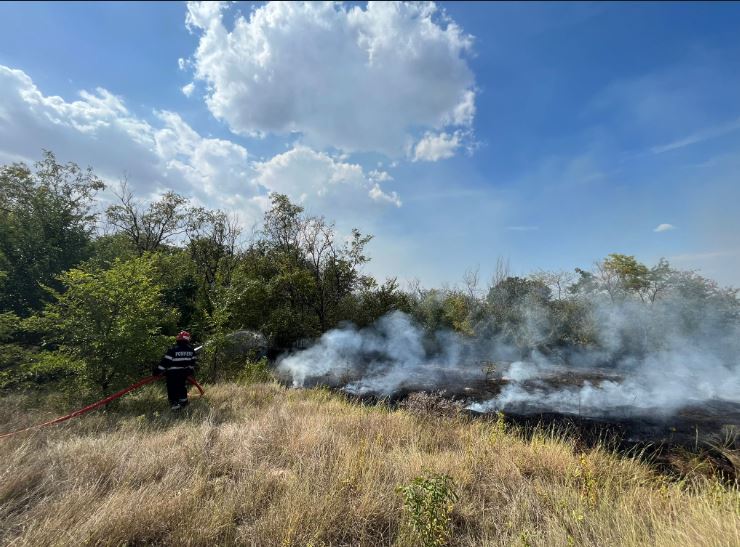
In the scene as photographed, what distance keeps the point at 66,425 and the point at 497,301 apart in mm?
17783

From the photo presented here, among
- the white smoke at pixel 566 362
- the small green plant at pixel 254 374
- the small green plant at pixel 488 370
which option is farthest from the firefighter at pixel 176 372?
the small green plant at pixel 488 370

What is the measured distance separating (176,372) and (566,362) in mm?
14647

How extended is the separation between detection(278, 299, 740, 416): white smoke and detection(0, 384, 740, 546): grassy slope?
3963 millimetres

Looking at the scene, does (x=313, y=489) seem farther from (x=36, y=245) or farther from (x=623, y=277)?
(x=623, y=277)

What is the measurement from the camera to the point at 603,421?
277 inches

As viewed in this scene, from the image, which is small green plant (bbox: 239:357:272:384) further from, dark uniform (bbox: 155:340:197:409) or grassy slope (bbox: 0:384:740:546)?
grassy slope (bbox: 0:384:740:546)

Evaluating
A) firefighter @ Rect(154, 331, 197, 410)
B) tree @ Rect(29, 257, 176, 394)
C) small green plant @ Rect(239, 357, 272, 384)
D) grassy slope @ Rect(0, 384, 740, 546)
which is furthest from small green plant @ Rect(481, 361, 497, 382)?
tree @ Rect(29, 257, 176, 394)

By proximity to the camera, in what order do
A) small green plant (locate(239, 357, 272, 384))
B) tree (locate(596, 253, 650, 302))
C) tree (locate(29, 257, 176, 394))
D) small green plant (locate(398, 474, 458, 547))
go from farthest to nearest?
tree (locate(596, 253, 650, 302)) → small green plant (locate(239, 357, 272, 384)) → tree (locate(29, 257, 176, 394)) → small green plant (locate(398, 474, 458, 547))

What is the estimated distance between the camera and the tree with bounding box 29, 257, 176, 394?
7105 mm

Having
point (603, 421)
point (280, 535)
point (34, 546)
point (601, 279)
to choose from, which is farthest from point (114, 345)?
point (601, 279)

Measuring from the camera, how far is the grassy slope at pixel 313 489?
3.00 m

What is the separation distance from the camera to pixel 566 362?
48.6 feet

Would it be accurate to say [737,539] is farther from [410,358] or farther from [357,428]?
[410,358]

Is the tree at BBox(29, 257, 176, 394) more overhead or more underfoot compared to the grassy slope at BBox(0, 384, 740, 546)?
more overhead
